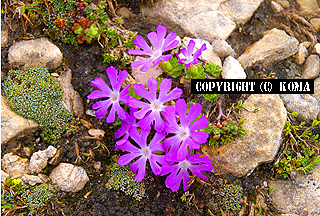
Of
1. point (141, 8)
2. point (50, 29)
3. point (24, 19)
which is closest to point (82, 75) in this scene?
point (50, 29)

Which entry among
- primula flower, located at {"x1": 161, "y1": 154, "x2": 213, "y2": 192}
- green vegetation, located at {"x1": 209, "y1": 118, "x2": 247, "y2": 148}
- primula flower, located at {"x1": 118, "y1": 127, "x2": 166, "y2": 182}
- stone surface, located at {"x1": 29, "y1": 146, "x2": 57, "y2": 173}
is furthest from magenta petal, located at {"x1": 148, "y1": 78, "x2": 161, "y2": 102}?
stone surface, located at {"x1": 29, "y1": 146, "x2": 57, "y2": 173}

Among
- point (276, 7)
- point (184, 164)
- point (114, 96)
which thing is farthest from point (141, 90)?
point (276, 7)

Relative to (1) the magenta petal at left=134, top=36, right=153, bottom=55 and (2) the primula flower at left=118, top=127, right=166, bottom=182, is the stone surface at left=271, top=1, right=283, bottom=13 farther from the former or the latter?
(2) the primula flower at left=118, top=127, right=166, bottom=182

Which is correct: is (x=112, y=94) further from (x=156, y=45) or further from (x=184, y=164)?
(x=184, y=164)

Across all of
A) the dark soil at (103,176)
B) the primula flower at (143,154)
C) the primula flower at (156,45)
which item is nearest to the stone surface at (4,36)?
the dark soil at (103,176)

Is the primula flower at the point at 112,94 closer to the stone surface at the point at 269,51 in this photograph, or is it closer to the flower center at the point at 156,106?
the flower center at the point at 156,106

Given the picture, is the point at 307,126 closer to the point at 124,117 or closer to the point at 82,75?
the point at 124,117
